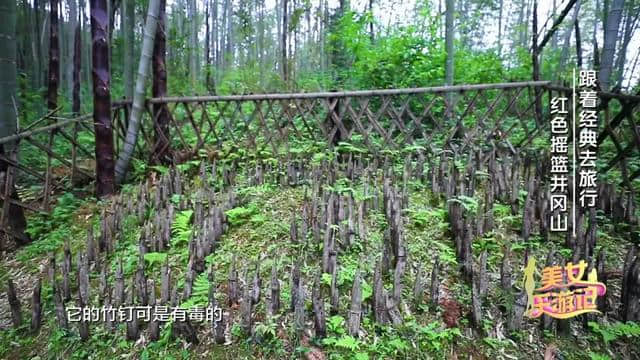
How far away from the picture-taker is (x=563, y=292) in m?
2.31

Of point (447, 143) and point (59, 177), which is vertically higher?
point (447, 143)

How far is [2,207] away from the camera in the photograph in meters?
3.46

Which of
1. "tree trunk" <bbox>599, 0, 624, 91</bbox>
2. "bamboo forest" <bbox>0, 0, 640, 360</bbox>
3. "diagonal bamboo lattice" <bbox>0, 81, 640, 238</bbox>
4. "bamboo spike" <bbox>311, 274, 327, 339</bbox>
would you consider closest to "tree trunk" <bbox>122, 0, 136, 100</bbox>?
"bamboo forest" <bbox>0, 0, 640, 360</bbox>

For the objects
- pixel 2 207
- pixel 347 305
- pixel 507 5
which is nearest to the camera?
pixel 347 305

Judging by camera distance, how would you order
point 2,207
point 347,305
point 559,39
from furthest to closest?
point 559,39 < point 2,207 < point 347,305

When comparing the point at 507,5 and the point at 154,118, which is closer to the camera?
the point at 154,118

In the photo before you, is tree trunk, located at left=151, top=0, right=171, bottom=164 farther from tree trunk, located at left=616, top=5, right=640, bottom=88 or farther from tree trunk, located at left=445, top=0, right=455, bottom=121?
tree trunk, located at left=616, top=5, right=640, bottom=88

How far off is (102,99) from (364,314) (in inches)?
147

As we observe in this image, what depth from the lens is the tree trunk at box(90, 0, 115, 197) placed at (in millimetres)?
4273

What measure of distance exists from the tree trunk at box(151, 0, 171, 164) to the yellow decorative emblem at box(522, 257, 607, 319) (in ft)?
15.6

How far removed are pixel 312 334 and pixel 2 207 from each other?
3003 mm

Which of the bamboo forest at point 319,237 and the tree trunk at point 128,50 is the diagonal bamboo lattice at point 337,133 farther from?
the tree trunk at point 128,50

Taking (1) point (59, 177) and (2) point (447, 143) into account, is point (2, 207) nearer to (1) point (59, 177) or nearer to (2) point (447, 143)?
(1) point (59, 177)

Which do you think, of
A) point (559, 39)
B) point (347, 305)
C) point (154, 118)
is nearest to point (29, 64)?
point (154, 118)
